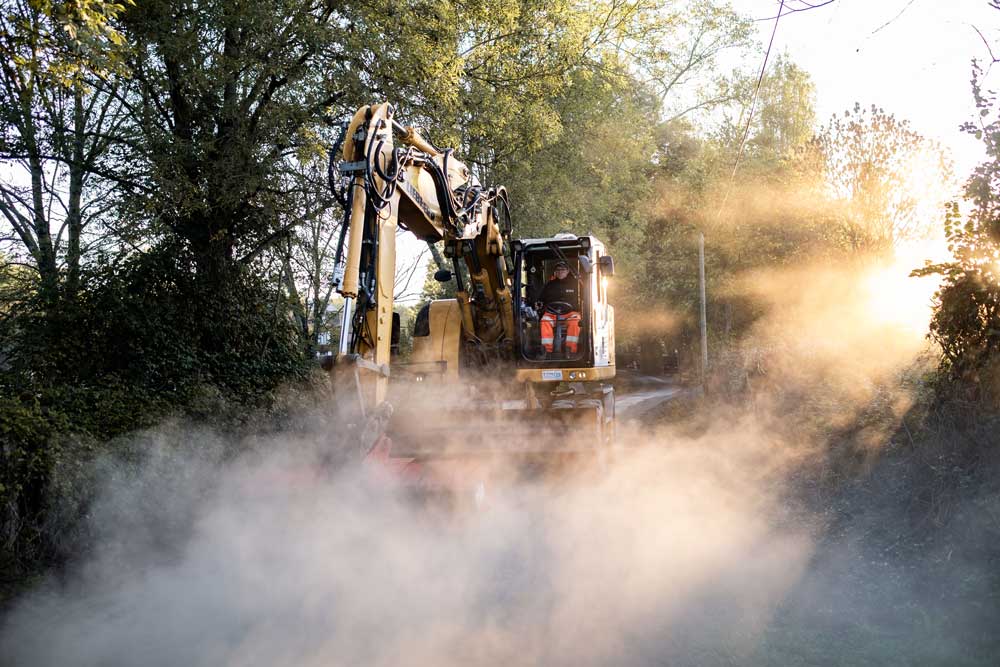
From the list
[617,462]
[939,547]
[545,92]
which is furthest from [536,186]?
[939,547]

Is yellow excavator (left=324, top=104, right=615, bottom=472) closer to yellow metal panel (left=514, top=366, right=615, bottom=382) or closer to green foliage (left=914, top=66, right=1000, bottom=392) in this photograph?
yellow metal panel (left=514, top=366, right=615, bottom=382)

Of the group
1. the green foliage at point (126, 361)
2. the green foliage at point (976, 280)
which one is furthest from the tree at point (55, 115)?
the green foliage at point (976, 280)

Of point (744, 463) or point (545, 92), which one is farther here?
point (545, 92)

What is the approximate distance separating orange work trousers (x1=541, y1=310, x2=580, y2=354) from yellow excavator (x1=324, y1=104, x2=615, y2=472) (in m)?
0.02

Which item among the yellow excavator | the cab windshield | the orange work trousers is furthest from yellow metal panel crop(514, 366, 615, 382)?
the orange work trousers

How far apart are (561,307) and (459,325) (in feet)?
4.21

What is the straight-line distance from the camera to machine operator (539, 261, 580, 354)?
30.6 ft

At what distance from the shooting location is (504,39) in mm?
13984

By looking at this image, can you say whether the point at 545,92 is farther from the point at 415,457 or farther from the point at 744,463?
the point at 415,457

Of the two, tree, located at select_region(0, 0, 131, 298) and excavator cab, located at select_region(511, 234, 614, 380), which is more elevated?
tree, located at select_region(0, 0, 131, 298)

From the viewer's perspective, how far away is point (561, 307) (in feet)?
31.8

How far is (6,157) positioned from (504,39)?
26.5 feet

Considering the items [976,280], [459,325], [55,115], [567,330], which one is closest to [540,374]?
[567,330]

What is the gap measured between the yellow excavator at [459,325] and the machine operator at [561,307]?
0.9 inches
